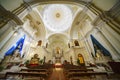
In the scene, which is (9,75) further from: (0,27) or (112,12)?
(112,12)

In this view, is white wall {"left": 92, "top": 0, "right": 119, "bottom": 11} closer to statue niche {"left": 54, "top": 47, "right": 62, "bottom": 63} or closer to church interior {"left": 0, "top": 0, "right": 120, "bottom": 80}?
church interior {"left": 0, "top": 0, "right": 120, "bottom": 80}

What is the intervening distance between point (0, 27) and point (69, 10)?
499 inches

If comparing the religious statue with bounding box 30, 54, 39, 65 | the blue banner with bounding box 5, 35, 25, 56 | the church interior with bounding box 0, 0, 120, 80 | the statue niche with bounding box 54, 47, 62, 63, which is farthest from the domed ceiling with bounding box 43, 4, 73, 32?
the blue banner with bounding box 5, 35, 25, 56

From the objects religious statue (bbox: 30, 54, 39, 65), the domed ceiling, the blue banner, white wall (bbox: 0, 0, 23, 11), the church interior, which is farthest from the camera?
the domed ceiling

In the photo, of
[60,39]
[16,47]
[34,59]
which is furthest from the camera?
[60,39]

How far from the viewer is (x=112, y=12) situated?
619 centimetres

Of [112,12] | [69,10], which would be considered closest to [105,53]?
[112,12]

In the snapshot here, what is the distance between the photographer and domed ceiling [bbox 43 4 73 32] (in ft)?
53.5

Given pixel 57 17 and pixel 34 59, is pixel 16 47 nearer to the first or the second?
pixel 34 59

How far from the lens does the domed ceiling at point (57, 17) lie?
1631 cm

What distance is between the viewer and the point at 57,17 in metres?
18.1

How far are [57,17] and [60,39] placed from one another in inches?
230

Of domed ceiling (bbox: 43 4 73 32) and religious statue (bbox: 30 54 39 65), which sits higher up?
domed ceiling (bbox: 43 4 73 32)

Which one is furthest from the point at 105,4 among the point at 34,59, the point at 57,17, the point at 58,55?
the point at 58,55
